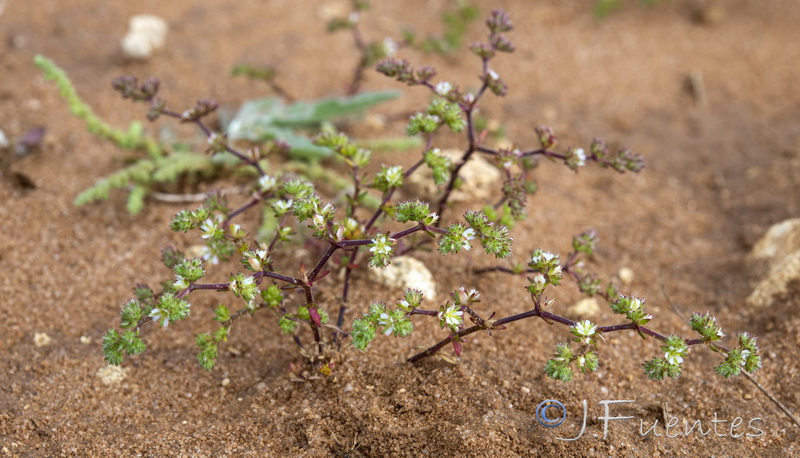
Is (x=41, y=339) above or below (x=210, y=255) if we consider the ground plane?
below

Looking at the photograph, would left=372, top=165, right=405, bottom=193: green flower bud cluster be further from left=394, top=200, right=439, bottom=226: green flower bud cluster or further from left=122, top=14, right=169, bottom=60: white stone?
left=122, top=14, right=169, bottom=60: white stone

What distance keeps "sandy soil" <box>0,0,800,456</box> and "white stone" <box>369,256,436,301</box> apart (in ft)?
0.19

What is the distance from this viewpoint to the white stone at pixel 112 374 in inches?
84.1

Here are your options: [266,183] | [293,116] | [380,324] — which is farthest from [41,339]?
[293,116]

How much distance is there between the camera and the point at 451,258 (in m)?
2.63

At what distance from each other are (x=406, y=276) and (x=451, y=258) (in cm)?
30

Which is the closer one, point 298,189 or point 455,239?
point 455,239

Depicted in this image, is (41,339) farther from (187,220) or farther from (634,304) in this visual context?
(634,304)

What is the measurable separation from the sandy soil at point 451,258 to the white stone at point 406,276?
0.19ft

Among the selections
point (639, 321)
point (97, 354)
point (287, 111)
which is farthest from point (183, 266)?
point (287, 111)

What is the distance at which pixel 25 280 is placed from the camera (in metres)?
2.51

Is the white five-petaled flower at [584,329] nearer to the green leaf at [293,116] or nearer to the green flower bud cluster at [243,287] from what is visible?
the green flower bud cluster at [243,287]

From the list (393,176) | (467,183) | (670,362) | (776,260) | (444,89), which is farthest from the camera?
(467,183)

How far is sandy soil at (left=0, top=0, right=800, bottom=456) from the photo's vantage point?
194 centimetres
